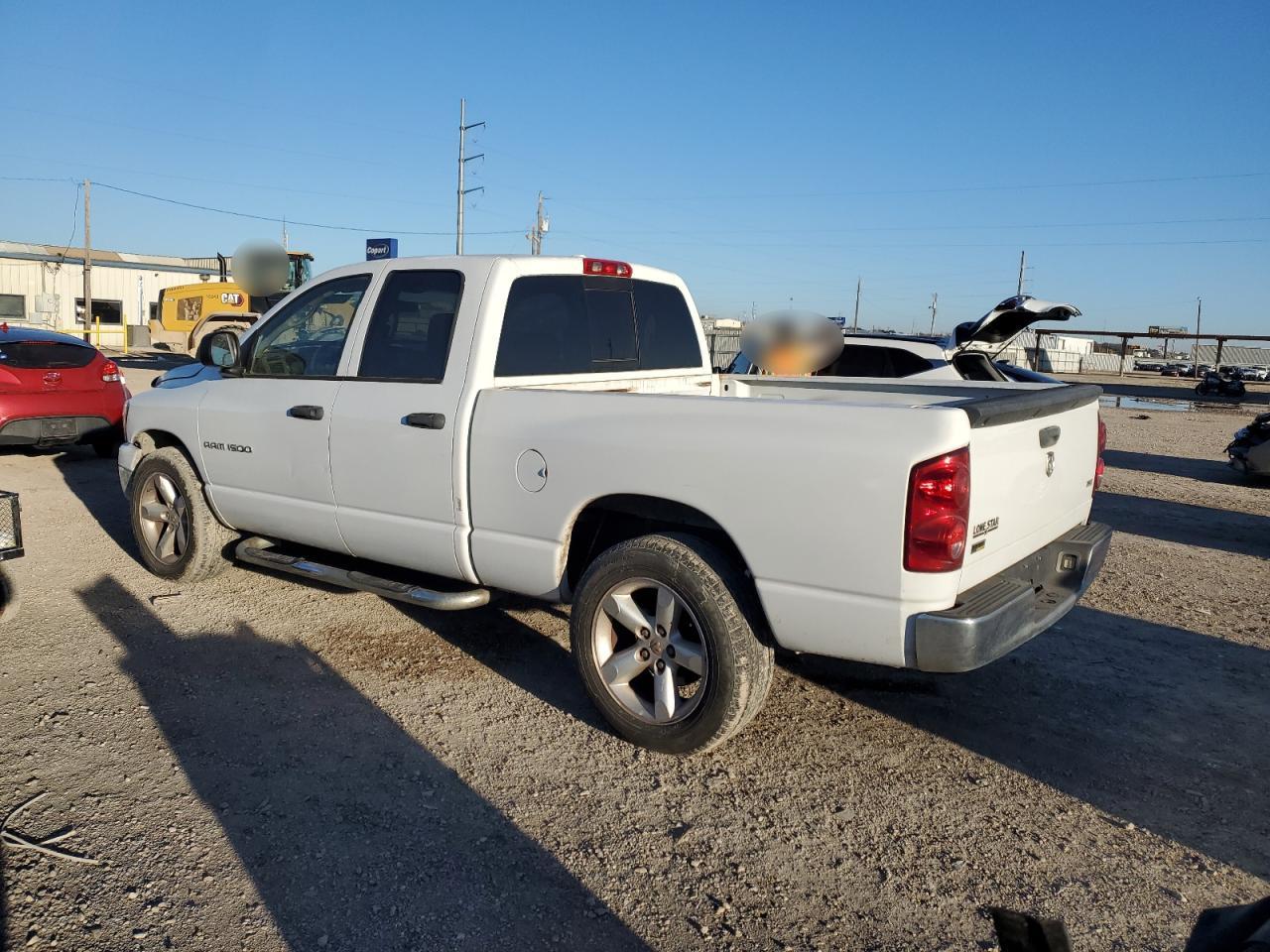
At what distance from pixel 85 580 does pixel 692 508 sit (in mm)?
4352

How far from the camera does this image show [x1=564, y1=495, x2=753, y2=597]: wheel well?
365 centimetres

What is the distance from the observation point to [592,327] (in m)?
4.81

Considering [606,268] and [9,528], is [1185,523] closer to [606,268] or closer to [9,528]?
[606,268]

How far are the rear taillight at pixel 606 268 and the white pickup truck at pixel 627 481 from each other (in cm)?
3

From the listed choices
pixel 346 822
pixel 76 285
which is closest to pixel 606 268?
pixel 346 822

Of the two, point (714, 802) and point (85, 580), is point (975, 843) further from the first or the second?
point (85, 580)

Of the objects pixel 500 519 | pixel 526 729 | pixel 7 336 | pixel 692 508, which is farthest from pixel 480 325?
pixel 7 336

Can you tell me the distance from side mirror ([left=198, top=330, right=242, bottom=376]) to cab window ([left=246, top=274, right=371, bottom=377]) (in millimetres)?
158

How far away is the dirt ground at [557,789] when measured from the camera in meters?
2.73

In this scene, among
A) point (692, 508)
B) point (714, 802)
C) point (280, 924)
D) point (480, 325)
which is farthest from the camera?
point (480, 325)

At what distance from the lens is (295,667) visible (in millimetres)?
4527

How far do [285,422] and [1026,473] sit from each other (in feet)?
12.1

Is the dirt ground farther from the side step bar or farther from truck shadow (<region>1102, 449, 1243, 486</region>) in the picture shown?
truck shadow (<region>1102, 449, 1243, 486</region>)

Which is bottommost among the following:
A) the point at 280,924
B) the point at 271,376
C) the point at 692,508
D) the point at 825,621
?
the point at 280,924
